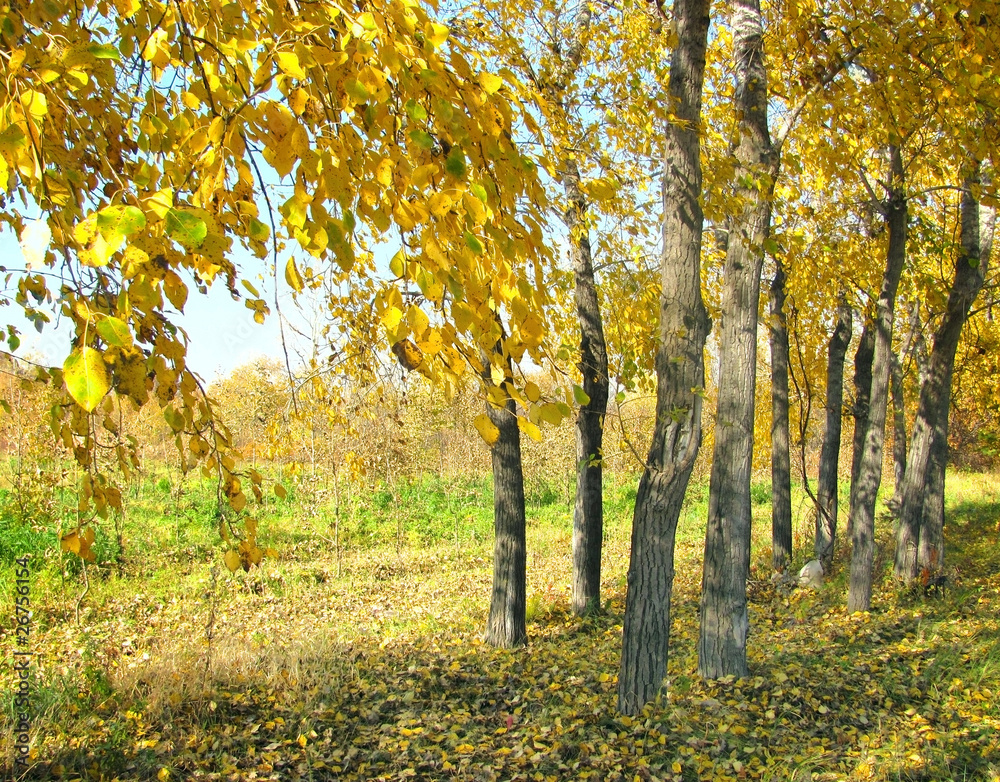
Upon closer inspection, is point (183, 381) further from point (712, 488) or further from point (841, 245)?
point (841, 245)

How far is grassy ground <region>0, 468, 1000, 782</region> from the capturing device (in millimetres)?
3377

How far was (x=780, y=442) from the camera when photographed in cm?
885

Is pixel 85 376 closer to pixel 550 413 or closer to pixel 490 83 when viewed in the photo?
pixel 550 413

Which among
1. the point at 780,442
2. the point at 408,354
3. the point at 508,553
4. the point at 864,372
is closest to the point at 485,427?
the point at 408,354

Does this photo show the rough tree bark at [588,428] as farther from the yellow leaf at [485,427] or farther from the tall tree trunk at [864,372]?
the yellow leaf at [485,427]

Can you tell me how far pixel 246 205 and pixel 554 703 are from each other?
4.10m

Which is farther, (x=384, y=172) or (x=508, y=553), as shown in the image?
(x=508, y=553)

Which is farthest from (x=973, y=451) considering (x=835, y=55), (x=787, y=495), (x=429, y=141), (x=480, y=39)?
(x=429, y=141)

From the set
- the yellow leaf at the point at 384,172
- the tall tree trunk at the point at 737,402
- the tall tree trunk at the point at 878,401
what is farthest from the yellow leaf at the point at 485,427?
the tall tree trunk at the point at 878,401

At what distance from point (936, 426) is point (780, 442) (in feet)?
6.76

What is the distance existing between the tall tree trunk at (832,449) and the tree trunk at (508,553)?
433cm

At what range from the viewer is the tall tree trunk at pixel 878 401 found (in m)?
6.29

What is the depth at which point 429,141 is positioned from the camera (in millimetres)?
1293

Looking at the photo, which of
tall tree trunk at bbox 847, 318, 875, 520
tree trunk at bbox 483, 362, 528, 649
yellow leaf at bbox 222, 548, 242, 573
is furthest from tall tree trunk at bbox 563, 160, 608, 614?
yellow leaf at bbox 222, 548, 242, 573
